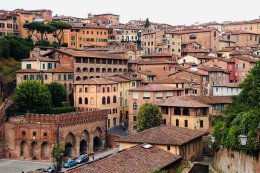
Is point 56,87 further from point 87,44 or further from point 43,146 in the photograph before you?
point 87,44

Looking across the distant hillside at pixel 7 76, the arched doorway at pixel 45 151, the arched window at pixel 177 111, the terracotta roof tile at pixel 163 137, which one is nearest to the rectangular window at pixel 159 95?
the arched window at pixel 177 111

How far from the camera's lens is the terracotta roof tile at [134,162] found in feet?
86.2

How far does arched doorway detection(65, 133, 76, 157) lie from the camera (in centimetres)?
5619

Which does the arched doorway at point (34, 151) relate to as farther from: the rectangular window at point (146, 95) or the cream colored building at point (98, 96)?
the rectangular window at point (146, 95)

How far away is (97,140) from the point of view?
61.3 m

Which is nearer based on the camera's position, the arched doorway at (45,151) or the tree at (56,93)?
the arched doorway at (45,151)

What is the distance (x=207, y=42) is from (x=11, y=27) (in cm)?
4629

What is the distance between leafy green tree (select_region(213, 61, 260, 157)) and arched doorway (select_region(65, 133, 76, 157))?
24065 mm

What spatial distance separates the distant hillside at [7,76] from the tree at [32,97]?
720cm

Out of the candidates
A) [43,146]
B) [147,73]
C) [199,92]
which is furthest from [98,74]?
[43,146]

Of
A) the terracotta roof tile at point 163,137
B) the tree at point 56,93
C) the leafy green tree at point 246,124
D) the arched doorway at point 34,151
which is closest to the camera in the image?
the leafy green tree at point 246,124

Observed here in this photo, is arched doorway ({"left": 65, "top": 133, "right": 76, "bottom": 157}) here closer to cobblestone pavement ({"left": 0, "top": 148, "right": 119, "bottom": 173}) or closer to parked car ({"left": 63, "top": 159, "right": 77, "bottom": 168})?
cobblestone pavement ({"left": 0, "top": 148, "right": 119, "bottom": 173})

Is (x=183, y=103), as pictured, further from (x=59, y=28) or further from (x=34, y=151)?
(x=59, y=28)

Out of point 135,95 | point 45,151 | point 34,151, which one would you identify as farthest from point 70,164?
point 135,95
